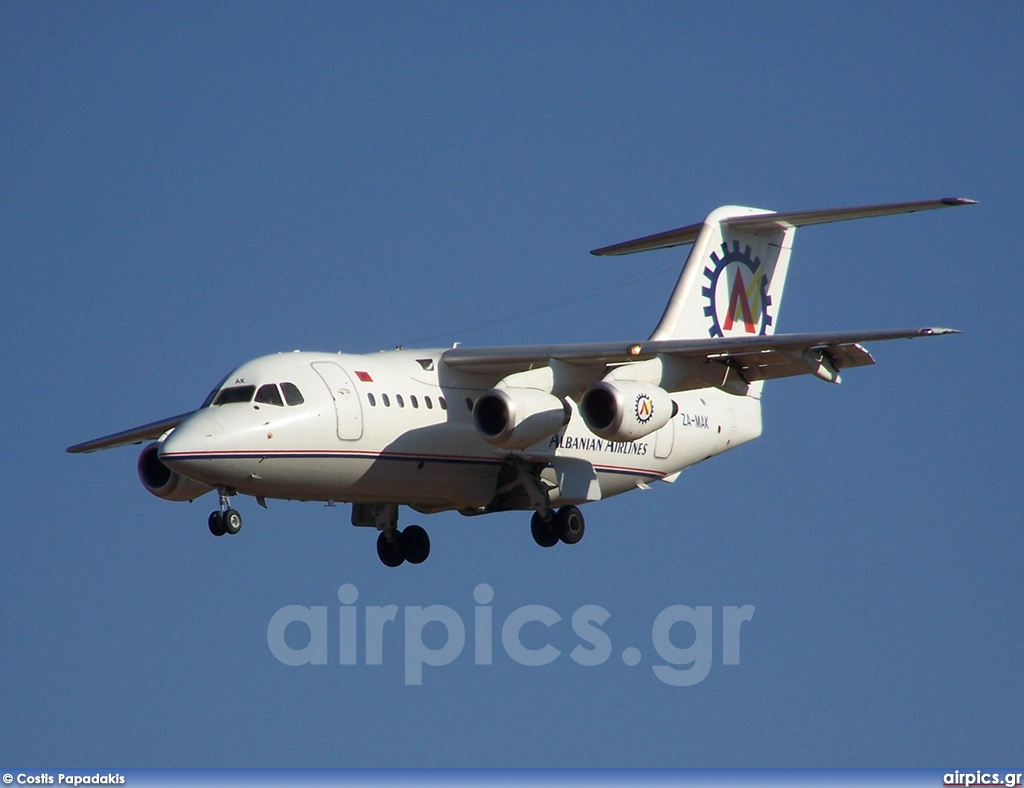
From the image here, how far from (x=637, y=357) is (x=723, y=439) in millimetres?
3062

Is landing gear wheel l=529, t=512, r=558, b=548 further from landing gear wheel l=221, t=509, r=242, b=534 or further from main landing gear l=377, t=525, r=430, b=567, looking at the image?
landing gear wheel l=221, t=509, r=242, b=534

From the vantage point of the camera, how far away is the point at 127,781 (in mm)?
16578

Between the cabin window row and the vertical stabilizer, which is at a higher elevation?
the vertical stabilizer

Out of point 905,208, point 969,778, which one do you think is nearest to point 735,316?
point 905,208

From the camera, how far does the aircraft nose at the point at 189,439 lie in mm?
18875

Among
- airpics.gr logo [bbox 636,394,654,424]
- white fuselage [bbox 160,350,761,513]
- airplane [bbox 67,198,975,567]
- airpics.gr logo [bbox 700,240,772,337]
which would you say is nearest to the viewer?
white fuselage [bbox 160,350,761,513]

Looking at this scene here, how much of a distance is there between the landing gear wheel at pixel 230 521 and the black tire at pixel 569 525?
3.89 metres

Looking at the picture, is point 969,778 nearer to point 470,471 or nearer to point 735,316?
point 470,471

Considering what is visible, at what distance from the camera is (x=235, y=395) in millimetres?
19688

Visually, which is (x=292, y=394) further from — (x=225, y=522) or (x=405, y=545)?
(x=405, y=545)

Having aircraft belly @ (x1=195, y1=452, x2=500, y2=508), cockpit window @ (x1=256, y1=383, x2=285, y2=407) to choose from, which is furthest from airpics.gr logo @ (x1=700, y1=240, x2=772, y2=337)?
cockpit window @ (x1=256, y1=383, x2=285, y2=407)

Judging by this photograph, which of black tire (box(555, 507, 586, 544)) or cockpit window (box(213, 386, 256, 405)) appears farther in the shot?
black tire (box(555, 507, 586, 544))

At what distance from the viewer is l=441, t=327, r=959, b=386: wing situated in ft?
65.6

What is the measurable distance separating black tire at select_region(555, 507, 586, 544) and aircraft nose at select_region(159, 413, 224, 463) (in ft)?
13.9
